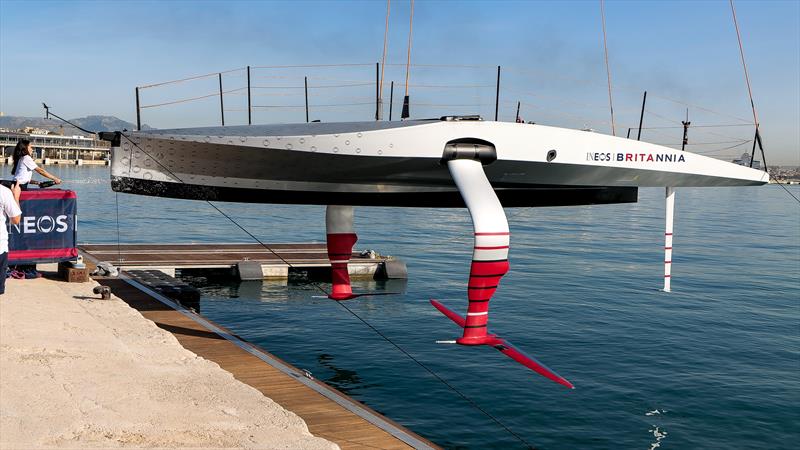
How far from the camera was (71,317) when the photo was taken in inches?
531

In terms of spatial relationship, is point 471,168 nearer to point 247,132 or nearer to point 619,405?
point 247,132

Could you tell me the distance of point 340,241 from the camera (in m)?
16.3

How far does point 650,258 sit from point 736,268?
15.5 ft

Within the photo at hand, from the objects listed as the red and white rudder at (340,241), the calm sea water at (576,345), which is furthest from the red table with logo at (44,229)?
the red and white rudder at (340,241)

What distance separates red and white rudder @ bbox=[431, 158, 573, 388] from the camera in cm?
1196

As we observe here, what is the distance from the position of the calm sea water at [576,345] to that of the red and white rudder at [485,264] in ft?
6.34

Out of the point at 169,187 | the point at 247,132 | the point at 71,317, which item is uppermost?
the point at 247,132

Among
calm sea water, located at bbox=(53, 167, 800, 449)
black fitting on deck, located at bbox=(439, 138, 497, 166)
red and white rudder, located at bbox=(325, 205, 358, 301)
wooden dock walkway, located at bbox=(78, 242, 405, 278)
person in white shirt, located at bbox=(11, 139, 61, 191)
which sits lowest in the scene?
calm sea water, located at bbox=(53, 167, 800, 449)

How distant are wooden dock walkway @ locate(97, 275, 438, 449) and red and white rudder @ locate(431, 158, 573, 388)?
274cm

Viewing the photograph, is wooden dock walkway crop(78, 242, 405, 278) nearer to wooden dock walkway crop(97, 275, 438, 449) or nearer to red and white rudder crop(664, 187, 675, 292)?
wooden dock walkway crop(97, 275, 438, 449)

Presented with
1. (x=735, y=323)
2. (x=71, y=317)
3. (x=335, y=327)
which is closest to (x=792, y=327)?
(x=735, y=323)

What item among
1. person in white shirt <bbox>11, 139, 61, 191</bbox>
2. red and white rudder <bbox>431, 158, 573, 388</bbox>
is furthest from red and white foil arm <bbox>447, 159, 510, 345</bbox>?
person in white shirt <bbox>11, 139, 61, 191</bbox>

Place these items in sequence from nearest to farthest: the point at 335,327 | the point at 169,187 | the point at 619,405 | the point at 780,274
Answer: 1. the point at 169,187
2. the point at 619,405
3. the point at 335,327
4. the point at 780,274

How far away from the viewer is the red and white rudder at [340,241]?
16.2 meters
